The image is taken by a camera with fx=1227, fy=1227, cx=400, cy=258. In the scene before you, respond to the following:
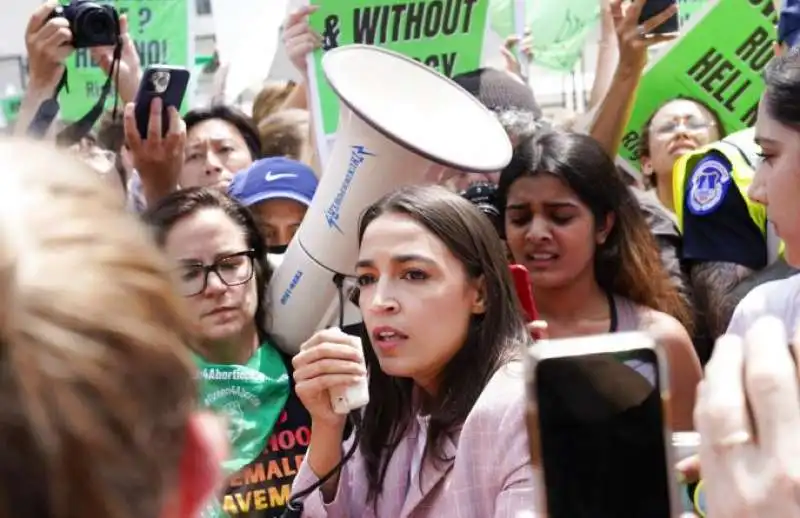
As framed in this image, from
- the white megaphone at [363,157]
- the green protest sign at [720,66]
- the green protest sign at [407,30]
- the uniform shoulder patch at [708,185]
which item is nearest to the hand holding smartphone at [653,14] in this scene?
the green protest sign at [720,66]

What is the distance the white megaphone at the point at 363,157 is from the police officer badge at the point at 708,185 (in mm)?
535

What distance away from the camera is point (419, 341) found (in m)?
2.05

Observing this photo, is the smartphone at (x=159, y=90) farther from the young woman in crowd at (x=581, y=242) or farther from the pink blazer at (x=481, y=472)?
the pink blazer at (x=481, y=472)

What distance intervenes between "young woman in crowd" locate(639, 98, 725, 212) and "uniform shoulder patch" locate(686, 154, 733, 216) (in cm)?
68

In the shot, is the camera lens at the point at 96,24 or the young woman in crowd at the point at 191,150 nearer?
the young woman in crowd at the point at 191,150

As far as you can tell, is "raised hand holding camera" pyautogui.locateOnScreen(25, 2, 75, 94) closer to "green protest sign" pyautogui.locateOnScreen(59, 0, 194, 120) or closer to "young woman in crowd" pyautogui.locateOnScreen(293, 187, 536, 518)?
"young woman in crowd" pyautogui.locateOnScreen(293, 187, 536, 518)

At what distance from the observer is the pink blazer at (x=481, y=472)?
1.77 meters

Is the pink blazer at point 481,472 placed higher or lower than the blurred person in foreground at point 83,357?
lower

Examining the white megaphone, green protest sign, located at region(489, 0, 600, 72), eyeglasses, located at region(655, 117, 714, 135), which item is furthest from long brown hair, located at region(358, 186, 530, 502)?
green protest sign, located at region(489, 0, 600, 72)

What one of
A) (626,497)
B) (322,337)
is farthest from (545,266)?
(626,497)

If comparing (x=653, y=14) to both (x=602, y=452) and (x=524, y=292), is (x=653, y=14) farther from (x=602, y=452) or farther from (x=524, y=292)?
(x=602, y=452)

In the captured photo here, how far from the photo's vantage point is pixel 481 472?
5.92 feet

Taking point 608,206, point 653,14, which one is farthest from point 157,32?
point 608,206

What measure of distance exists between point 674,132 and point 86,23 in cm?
168
